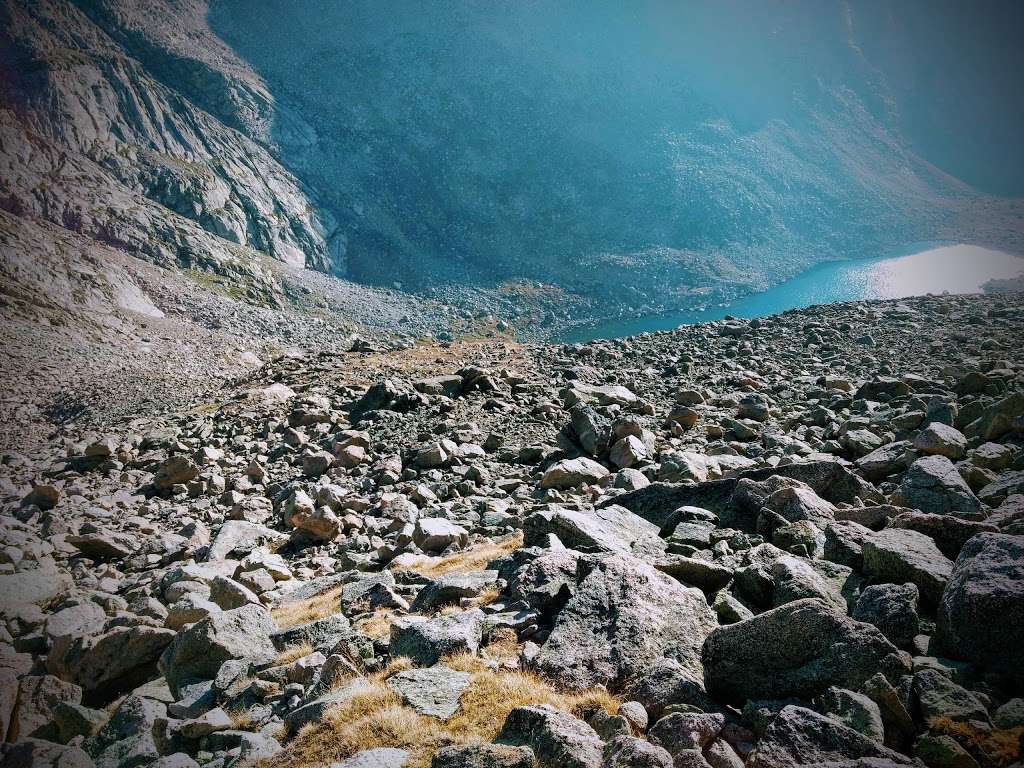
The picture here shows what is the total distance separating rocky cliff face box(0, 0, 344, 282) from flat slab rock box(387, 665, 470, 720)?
7645 centimetres

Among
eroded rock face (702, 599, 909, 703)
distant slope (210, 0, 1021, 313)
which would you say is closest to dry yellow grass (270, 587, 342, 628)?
eroded rock face (702, 599, 909, 703)

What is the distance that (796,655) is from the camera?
5301 mm

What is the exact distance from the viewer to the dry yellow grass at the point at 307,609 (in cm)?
960

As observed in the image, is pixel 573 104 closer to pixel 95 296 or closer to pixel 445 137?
pixel 445 137

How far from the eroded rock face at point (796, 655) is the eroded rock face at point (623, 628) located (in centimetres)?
66

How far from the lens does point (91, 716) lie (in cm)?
693

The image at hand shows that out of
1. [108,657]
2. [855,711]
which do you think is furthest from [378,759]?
[108,657]

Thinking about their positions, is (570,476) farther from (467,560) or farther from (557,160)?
(557,160)

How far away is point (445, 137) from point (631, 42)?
94219mm

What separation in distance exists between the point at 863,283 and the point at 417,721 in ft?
446

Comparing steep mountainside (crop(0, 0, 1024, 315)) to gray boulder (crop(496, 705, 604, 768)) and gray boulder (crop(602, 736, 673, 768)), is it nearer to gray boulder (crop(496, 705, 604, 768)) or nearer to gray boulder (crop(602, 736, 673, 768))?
gray boulder (crop(496, 705, 604, 768))

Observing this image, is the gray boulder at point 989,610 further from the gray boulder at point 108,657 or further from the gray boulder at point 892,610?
the gray boulder at point 108,657

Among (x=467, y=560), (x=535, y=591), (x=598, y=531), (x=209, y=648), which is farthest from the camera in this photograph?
(x=467, y=560)

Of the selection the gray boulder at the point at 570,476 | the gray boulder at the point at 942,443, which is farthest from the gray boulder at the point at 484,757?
the gray boulder at the point at 942,443
